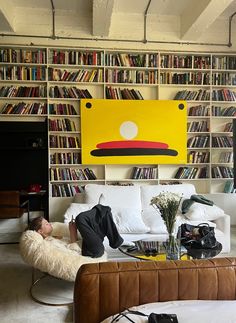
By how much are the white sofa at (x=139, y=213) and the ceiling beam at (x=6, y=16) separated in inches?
97.7

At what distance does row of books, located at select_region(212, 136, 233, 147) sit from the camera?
4.95 meters

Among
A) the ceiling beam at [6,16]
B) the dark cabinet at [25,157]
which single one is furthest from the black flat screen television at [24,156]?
the ceiling beam at [6,16]

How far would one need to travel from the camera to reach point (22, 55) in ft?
15.1

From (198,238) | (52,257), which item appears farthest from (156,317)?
(198,238)

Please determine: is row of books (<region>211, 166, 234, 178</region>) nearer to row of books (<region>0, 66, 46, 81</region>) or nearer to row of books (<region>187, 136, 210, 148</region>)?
row of books (<region>187, 136, 210, 148</region>)

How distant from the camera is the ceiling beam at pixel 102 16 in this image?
3680 mm

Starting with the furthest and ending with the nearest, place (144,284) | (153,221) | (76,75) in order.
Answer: (76,75) → (153,221) → (144,284)

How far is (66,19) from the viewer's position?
4.66 meters

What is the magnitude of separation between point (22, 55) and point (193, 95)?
2.66m

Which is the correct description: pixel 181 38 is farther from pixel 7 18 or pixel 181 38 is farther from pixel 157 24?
pixel 7 18

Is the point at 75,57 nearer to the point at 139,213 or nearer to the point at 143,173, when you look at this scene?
the point at 143,173

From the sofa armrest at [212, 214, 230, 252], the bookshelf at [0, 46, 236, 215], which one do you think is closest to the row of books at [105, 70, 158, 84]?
the bookshelf at [0, 46, 236, 215]

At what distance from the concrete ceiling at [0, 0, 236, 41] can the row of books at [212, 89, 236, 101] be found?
915mm

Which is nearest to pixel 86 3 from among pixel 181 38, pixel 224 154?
pixel 181 38
